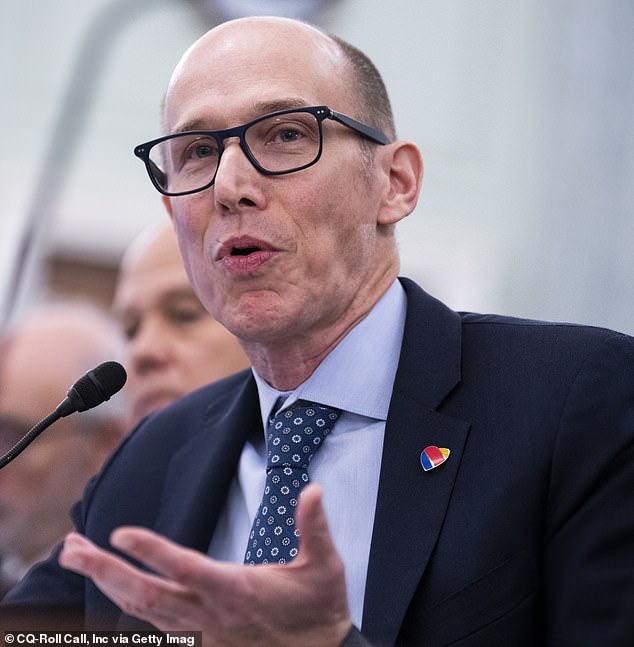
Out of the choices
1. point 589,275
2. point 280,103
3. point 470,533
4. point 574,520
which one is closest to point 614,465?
point 574,520

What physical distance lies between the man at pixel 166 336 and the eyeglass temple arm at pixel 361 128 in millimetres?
1167

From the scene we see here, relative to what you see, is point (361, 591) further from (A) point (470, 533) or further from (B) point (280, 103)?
(B) point (280, 103)

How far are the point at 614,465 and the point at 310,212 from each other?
0.64 meters

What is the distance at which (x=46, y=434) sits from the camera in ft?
10.4

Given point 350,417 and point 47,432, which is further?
point 47,432

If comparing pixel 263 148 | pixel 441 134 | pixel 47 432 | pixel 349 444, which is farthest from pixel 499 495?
pixel 441 134

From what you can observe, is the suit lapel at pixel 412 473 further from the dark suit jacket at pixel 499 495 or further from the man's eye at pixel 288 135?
the man's eye at pixel 288 135

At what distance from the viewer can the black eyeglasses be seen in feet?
5.54

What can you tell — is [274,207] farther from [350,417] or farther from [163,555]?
[163,555]

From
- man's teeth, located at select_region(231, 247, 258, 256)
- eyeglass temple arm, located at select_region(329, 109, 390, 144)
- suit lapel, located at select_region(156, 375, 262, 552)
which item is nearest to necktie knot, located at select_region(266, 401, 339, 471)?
suit lapel, located at select_region(156, 375, 262, 552)

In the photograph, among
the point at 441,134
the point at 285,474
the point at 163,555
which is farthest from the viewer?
the point at 441,134

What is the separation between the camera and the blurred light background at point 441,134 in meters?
5.17

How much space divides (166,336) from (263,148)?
1338 millimetres

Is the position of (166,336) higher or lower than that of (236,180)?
lower
